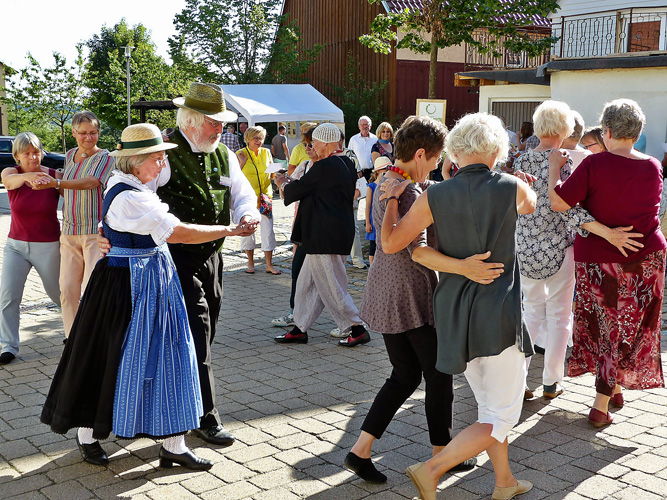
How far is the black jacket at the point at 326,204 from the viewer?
20.6ft

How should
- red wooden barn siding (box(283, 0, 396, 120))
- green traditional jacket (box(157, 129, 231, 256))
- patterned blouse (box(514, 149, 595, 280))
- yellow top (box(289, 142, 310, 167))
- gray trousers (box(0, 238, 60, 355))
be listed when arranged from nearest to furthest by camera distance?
green traditional jacket (box(157, 129, 231, 256))
patterned blouse (box(514, 149, 595, 280))
gray trousers (box(0, 238, 60, 355))
yellow top (box(289, 142, 310, 167))
red wooden barn siding (box(283, 0, 396, 120))

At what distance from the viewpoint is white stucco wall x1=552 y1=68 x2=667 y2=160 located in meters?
14.4

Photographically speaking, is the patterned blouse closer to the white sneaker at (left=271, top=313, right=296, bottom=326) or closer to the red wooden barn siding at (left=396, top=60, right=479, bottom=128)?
A: the white sneaker at (left=271, top=313, right=296, bottom=326)

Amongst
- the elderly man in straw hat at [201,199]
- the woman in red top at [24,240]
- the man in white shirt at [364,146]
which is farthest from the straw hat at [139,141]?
the man in white shirt at [364,146]

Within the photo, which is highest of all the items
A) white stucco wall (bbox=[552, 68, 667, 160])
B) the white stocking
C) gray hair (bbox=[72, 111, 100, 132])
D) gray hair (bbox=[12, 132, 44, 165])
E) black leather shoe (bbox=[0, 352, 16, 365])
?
white stucco wall (bbox=[552, 68, 667, 160])

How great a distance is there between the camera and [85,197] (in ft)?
19.4

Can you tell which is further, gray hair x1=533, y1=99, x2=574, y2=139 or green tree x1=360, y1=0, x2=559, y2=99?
green tree x1=360, y1=0, x2=559, y2=99

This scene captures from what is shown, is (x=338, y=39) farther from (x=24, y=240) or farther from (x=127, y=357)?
(x=127, y=357)

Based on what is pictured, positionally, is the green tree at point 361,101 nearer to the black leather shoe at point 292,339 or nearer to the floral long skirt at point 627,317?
the black leather shoe at point 292,339

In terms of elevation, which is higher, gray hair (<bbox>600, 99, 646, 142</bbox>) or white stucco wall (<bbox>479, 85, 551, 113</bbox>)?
white stucco wall (<bbox>479, 85, 551, 113</bbox>)

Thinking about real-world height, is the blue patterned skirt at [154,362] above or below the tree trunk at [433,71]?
below

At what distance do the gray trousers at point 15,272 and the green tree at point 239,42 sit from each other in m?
27.3

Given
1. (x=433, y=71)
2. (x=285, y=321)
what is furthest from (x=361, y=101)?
(x=285, y=321)

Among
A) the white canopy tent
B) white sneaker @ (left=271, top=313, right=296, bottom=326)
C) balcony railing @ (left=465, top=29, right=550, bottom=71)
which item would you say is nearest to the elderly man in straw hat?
white sneaker @ (left=271, top=313, right=296, bottom=326)
